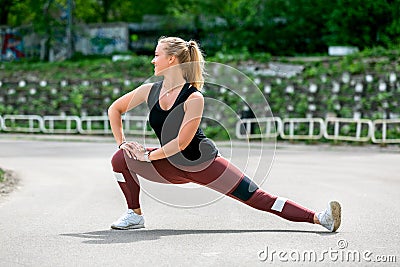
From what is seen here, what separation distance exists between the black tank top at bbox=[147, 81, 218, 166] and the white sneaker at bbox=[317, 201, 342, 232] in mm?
1084

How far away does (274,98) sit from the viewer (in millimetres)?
28312

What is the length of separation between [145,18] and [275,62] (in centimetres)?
1393

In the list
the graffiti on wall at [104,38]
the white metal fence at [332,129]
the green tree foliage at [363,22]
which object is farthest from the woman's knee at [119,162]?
the graffiti on wall at [104,38]

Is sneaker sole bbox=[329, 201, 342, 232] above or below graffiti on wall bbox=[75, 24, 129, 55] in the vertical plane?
above

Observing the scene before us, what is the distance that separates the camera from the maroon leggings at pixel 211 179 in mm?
7699

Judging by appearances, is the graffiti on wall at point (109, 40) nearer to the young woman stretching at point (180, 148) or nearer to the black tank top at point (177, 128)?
the young woman stretching at point (180, 148)

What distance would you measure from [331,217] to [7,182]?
6.74 meters

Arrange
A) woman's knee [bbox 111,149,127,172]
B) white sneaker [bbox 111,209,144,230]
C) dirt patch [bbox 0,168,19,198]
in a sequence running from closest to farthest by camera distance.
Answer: woman's knee [bbox 111,149,127,172], white sneaker [bbox 111,209,144,230], dirt patch [bbox 0,168,19,198]

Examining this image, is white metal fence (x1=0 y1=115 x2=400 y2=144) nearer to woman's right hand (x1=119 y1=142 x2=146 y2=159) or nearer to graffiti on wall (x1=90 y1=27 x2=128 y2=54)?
graffiti on wall (x1=90 y1=27 x2=128 y2=54)

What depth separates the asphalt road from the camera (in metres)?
6.60

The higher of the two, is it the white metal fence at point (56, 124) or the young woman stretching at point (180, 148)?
the young woman stretching at point (180, 148)

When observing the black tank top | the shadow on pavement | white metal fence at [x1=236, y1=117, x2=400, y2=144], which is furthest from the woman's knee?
white metal fence at [x1=236, y1=117, x2=400, y2=144]

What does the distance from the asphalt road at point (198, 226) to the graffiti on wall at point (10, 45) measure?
2762cm

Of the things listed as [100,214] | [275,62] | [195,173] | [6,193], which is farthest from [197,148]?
[275,62]
